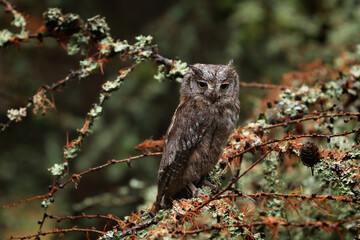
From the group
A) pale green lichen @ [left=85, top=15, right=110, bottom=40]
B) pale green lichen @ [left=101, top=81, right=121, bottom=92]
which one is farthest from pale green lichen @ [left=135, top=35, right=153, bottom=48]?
pale green lichen @ [left=101, top=81, right=121, bottom=92]

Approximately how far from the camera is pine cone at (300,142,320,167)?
54.2 inches

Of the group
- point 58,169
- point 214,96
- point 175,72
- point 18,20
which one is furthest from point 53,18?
point 214,96

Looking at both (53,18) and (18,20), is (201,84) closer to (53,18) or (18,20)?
(53,18)

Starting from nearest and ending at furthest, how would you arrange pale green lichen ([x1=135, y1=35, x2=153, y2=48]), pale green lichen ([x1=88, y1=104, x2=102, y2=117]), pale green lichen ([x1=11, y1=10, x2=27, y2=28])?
pale green lichen ([x1=88, y1=104, x2=102, y2=117]) → pale green lichen ([x1=11, y1=10, x2=27, y2=28]) → pale green lichen ([x1=135, y1=35, x2=153, y2=48])

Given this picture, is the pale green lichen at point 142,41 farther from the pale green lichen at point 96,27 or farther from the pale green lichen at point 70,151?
the pale green lichen at point 70,151

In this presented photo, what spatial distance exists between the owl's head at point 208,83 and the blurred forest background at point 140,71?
51.2 inches

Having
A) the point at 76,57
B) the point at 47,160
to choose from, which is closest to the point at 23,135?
the point at 47,160

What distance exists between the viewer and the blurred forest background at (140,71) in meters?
3.61

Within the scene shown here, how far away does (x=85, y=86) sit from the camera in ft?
15.0

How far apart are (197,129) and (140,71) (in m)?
1.87

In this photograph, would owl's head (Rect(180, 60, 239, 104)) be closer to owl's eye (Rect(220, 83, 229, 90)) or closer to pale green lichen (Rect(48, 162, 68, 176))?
owl's eye (Rect(220, 83, 229, 90))

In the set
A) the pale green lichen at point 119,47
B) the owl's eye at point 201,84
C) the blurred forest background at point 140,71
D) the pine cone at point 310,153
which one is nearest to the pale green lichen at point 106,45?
the pale green lichen at point 119,47

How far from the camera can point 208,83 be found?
2045mm

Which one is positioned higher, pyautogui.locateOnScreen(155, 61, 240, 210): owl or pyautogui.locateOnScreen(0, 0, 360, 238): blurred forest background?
pyautogui.locateOnScreen(0, 0, 360, 238): blurred forest background
